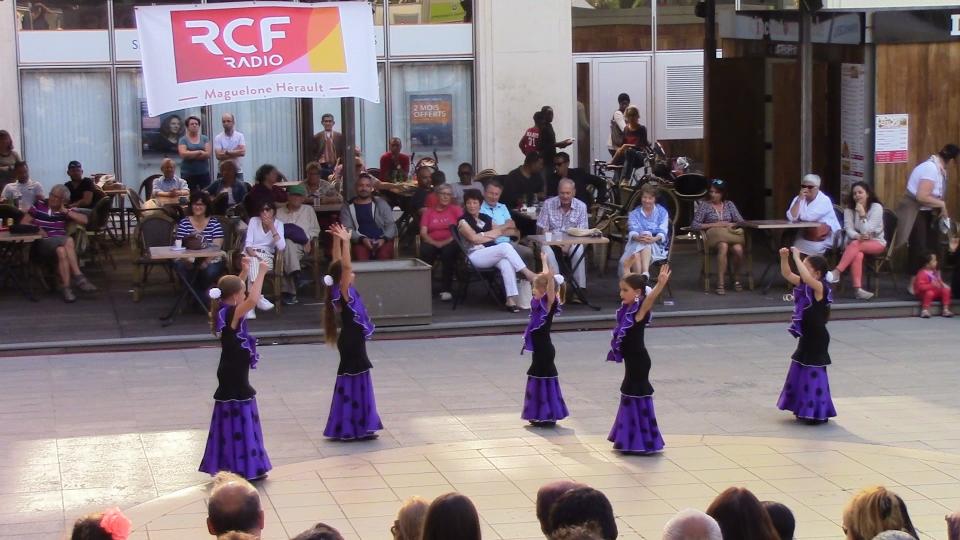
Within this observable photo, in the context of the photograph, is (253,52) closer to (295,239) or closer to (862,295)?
(295,239)

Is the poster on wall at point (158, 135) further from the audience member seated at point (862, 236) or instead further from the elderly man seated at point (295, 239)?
the audience member seated at point (862, 236)

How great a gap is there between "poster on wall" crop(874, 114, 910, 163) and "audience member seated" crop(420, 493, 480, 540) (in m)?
13.2

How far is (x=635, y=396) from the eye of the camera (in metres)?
10.1

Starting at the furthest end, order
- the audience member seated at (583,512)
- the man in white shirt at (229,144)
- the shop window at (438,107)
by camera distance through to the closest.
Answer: the shop window at (438,107), the man in white shirt at (229,144), the audience member seated at (583,512)

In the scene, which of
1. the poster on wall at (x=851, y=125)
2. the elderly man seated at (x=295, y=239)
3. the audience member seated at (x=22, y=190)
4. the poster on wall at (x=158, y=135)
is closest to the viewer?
the elderly man seated at (x=295, y=239)

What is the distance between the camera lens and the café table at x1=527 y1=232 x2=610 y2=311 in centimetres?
1521

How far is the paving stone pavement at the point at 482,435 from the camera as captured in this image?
8.98 meters

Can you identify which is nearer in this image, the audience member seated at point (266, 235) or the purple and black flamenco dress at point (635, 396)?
the purple and black flamenco dress at point (635, 396)

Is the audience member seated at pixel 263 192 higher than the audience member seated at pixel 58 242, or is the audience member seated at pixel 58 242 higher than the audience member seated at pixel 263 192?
the audience member seated at pixel 263 192

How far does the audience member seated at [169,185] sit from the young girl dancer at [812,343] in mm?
9043

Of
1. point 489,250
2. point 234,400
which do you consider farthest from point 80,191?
point 234,400

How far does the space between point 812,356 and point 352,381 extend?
11.4ft

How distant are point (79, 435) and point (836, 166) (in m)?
11.3

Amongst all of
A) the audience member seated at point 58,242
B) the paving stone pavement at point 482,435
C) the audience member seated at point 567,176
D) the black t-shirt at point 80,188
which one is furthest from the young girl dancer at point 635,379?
the black t-shirt at point 80,188
